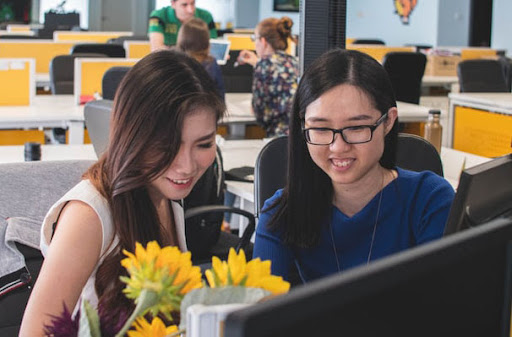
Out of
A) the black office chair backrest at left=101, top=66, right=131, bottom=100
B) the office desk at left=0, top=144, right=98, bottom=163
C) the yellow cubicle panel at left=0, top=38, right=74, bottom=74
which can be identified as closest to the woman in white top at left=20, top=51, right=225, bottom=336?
the office desk at left=0, top=144, right=98, bottom=163

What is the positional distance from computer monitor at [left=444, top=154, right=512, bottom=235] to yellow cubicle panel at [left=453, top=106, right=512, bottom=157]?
3.35 metres

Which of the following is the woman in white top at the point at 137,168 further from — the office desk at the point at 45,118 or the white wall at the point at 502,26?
the white wall at the point at 502,26

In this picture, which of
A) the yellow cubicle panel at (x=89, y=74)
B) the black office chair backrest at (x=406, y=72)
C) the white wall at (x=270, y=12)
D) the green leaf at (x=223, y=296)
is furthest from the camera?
the white wall at (x=270, y=12)

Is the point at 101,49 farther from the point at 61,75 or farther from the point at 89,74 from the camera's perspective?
the point at 89,74

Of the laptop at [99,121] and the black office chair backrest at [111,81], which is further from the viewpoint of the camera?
the black office chair backrest at [111,81]

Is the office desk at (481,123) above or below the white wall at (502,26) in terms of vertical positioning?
below

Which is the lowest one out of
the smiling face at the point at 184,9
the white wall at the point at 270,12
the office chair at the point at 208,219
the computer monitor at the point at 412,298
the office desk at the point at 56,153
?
the office chair at the point at 208,219

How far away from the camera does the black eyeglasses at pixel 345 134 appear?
1.57 m

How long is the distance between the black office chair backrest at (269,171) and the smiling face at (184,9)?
12.3 ft

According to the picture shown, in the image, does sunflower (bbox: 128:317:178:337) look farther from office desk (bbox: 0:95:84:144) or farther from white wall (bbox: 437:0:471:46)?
white wall (bbox: 437:0:471:46)

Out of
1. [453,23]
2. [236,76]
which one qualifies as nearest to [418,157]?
[236,76]

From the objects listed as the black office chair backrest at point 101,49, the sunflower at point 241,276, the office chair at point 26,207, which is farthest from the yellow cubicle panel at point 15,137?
the sunflower at point 241,276

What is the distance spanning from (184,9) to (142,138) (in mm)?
4576

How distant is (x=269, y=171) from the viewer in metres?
2.24
